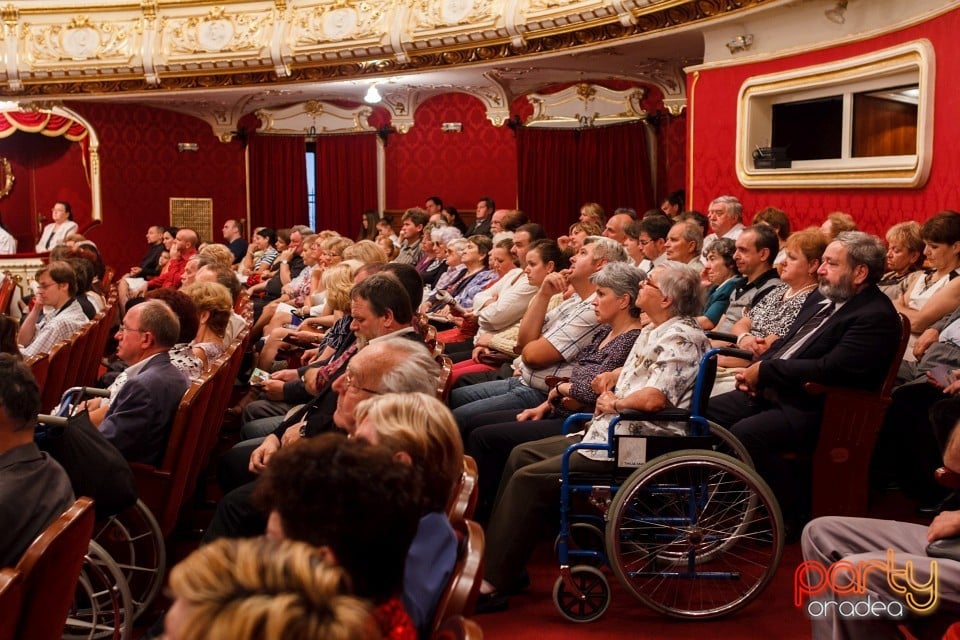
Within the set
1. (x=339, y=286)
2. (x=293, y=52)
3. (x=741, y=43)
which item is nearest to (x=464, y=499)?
(x=339, y=286)

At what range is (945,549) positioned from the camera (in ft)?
A: 7.81

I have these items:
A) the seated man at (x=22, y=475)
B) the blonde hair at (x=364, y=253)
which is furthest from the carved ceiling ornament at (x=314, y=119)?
the seated man at (x=22, y=475)

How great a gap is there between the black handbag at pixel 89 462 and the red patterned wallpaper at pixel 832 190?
13.8ft

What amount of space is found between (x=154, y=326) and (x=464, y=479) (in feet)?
5.77

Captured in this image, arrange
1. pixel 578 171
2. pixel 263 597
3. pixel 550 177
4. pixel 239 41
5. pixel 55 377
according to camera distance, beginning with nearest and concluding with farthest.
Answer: pixel 263 597, pixel 55 377, pixel 239 41, pixel 578 171, pixel 550 177

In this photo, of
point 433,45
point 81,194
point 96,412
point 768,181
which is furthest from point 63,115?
point 96,412

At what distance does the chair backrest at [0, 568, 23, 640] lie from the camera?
1.91 meters

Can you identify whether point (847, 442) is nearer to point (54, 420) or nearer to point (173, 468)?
point (173, 468)

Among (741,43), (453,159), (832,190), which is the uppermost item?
(741,43)

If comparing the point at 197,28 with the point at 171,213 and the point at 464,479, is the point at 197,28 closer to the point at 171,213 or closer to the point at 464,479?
the point at 171,213

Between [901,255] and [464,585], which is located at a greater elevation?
[901,255]

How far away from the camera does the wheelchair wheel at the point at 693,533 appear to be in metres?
3.06

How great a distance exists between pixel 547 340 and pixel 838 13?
346 centimetres

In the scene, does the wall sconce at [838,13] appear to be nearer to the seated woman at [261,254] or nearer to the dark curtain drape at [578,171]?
the dark curtain drape at [578,171]
